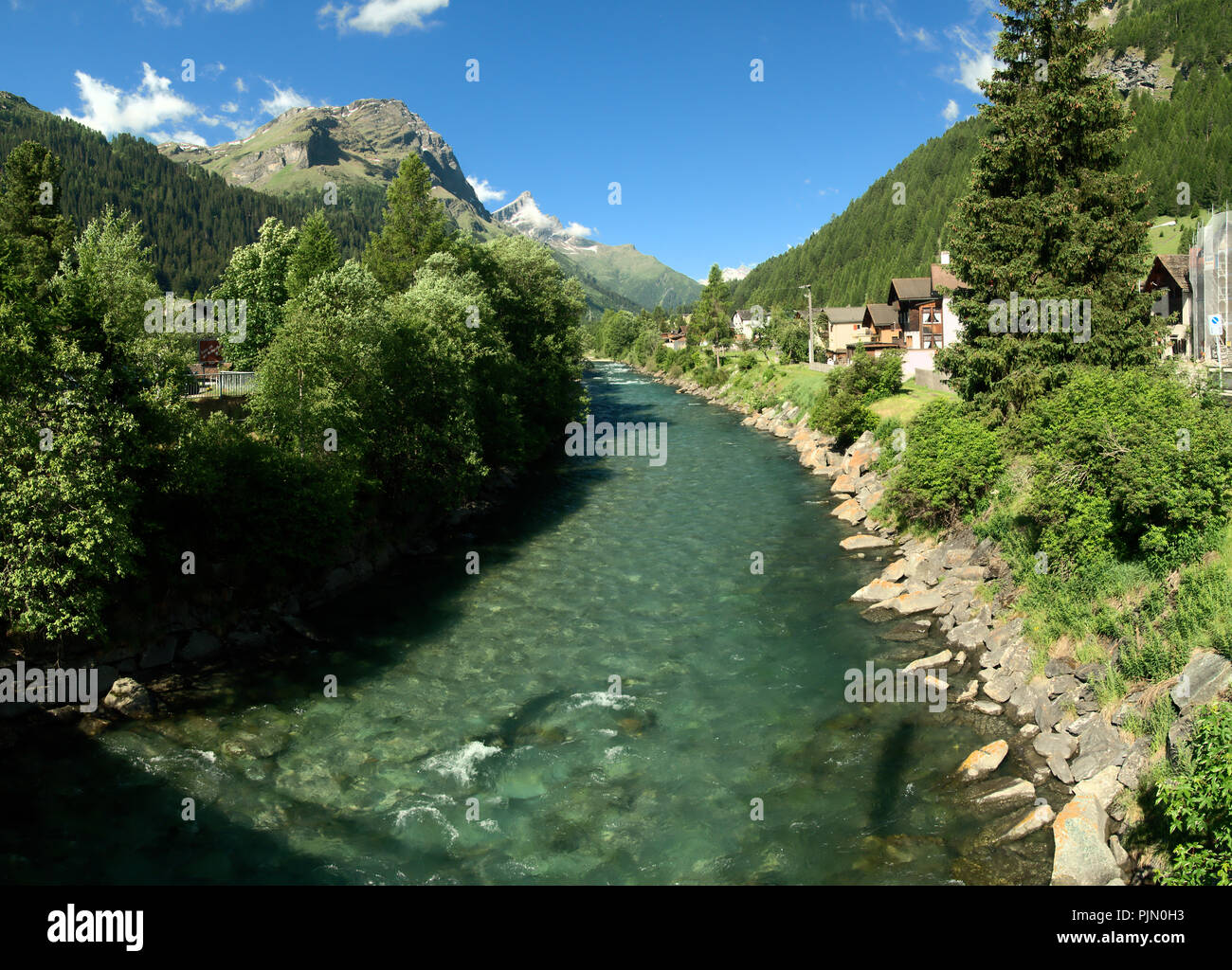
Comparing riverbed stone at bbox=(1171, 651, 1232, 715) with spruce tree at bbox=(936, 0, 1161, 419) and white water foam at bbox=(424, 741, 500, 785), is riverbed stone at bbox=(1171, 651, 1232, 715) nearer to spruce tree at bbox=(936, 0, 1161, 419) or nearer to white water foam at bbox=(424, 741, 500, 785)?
white water foam at bbox=(424, 741, 500, 785)

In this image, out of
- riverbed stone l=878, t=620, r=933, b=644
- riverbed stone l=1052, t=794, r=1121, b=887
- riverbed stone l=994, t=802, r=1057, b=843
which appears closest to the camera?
riverbed stone l=1052, t=794, r=1121, b=887

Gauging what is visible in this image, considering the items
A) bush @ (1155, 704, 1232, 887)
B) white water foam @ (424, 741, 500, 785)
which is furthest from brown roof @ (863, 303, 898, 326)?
bush @ (1155, 704, 1232, 887)

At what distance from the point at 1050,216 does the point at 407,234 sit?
47869mm

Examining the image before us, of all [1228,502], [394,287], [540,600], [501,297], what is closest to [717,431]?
[501,297]

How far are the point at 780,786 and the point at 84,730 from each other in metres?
18.6

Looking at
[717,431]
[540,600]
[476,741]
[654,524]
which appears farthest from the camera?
[717,431]

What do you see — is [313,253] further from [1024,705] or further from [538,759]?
[1024,705]

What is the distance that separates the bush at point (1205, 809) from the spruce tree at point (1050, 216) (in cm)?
2250

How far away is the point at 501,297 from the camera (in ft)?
188

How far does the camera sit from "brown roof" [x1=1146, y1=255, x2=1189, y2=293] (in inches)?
2186

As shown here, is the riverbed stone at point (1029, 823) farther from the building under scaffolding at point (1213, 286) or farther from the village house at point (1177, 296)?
the village house at point (1177, 296)

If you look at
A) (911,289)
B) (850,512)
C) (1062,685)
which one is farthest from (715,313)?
(1062,685)

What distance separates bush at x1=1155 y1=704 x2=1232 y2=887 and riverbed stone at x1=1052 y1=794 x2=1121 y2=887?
1451 mm
